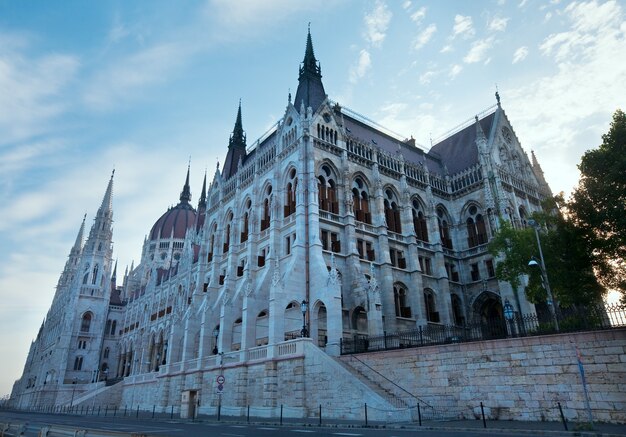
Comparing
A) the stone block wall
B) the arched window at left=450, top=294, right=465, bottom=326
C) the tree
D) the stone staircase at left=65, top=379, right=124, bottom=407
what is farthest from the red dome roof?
the tree

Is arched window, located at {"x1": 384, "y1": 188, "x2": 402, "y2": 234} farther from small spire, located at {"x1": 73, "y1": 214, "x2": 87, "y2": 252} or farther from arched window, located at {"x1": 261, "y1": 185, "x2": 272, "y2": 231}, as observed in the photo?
small spire, located at {"x1": 73, "y1": 214, "x2": 87, "y2": 252}

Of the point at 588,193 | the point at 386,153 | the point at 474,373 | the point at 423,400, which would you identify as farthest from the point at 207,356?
the point at 588,193

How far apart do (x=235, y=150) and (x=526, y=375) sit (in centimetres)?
4807

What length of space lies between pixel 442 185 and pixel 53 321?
87477 millimetres

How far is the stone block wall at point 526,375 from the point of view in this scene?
15.9 m

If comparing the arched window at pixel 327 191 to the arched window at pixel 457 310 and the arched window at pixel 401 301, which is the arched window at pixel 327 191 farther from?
the arched window at pixel 457 310

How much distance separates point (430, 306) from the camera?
39688 mm

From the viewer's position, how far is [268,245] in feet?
126

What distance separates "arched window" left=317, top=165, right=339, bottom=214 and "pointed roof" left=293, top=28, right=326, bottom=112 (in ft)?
23.5

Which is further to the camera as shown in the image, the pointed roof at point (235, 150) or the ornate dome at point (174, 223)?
the ornate dome at point (174, 223)

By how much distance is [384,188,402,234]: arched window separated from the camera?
41.3m

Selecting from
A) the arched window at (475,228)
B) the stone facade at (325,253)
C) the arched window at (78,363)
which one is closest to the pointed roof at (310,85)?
the stone facade at (325,253)

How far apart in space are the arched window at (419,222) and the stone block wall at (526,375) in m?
22.5

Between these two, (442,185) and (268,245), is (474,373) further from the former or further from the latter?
(442,185)
